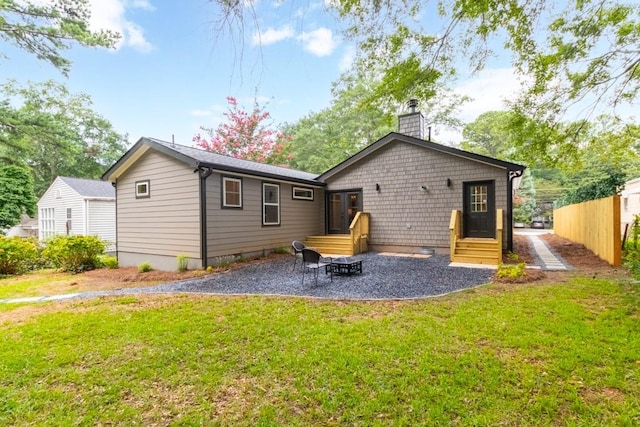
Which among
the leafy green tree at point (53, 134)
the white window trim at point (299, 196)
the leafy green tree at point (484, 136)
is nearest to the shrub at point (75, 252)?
the white window trim at point (299, 196)

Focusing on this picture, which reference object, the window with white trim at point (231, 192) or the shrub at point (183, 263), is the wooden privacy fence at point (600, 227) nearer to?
the window with white trim at point (231, 192)

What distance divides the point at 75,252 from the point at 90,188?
31.0 feet

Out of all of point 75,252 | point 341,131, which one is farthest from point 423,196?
point 341,131

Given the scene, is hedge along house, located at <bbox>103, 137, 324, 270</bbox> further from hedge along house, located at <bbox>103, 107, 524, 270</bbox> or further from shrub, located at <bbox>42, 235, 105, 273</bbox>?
shrub, located at <bbox>42, 235, 105, 273</bbox>

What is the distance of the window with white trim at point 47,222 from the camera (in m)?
17.1

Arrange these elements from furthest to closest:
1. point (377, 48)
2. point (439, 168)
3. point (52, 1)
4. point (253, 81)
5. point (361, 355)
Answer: point (439, 168)
point (52, 1)
point (377, 48)
point (361, 355)
point (253, 81)

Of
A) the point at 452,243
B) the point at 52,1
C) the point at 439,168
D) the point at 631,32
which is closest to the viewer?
the point at 631,32

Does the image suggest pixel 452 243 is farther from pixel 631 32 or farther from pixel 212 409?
pixel 212 409

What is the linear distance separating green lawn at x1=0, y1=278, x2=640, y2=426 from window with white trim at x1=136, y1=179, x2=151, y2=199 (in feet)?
18.0

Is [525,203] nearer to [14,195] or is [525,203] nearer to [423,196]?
[423,196]

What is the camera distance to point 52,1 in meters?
8.40

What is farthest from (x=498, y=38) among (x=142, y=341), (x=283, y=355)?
(x=142, y=341)

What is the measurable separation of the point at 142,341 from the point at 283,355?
1.79 m

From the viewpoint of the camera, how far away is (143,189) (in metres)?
9.73
